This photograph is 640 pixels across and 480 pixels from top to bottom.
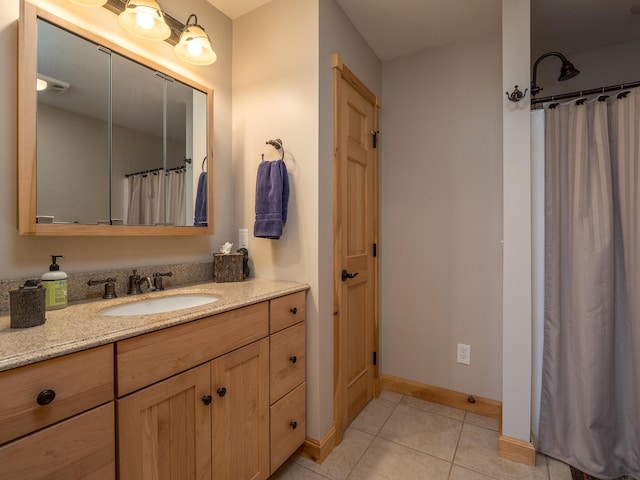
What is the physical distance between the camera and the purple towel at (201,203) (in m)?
1.70

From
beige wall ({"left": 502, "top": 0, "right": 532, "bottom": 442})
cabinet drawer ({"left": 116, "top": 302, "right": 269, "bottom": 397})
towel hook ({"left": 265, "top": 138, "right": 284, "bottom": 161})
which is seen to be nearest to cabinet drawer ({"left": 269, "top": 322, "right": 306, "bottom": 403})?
cabinet drawer ({"left": 116, "top": 302, "right": 269, "bottom": 397})

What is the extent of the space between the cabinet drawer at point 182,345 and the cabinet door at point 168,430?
37mm

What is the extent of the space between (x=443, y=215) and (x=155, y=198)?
176 cm

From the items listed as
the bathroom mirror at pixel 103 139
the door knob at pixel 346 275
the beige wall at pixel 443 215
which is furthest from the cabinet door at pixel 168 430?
the beige wall at pixel 443 215

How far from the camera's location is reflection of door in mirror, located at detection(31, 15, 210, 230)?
1.19 m

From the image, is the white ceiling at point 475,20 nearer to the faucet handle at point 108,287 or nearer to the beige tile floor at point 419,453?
the faucet handle at point 108,287

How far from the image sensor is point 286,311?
1.50 meters

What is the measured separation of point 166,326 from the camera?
0.99 m

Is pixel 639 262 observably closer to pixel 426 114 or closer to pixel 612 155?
pixel 612 155

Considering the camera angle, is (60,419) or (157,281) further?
(157,281)

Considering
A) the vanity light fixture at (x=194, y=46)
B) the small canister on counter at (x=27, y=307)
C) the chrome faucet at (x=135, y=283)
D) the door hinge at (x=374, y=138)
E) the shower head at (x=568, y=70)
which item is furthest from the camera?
the door hinge at (x=374, y=138)

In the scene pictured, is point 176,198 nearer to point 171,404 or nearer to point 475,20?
point 171,404

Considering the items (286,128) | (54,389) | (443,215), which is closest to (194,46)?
(286,128)

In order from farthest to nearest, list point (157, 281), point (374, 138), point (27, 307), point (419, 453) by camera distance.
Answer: point (374, 138), point (419, 453), point (157, 281), point (27, 307)
